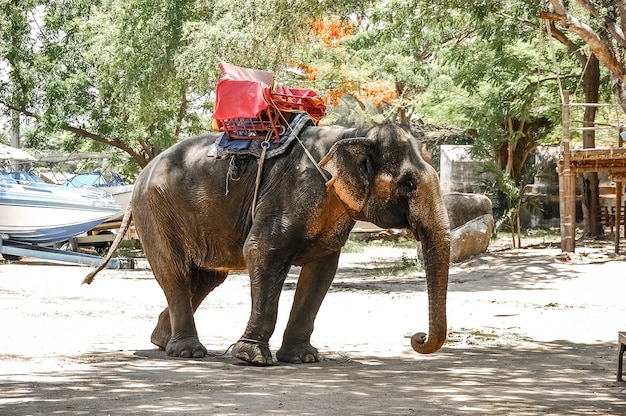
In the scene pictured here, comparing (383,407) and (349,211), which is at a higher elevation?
(349,211)

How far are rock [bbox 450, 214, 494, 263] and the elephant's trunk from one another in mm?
14336

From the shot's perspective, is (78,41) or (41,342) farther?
(78,41)

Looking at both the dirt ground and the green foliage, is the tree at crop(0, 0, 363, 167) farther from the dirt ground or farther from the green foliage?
the green foliage

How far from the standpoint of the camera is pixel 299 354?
30.1ft

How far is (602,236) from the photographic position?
30125mm

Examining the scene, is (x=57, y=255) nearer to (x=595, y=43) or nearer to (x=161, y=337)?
(x=595, y=43)

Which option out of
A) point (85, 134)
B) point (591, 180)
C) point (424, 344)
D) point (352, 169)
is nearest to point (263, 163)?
point (352, 169)

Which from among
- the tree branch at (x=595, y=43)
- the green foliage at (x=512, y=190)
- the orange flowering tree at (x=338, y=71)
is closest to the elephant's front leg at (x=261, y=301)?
the tree branch at (x=595, y=43)

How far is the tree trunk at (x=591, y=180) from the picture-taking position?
28906 mm

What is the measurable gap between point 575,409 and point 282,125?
3.96 metres

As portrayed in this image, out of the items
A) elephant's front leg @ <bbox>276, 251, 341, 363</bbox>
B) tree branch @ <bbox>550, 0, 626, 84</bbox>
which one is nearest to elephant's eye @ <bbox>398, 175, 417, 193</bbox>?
elephant's front leg @ <bbox>276, 251, 341, 363</bbox>

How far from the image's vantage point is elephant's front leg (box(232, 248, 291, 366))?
888 cm

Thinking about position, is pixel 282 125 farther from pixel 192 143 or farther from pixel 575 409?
pixel 575 409

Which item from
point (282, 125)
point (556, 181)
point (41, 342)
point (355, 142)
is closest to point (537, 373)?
point (355, 142)
